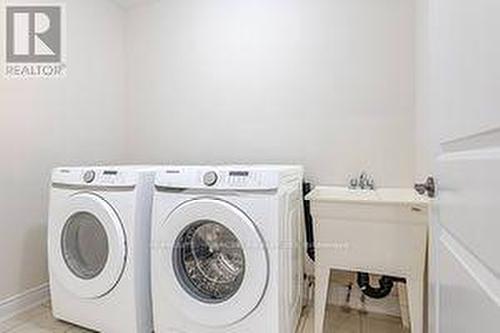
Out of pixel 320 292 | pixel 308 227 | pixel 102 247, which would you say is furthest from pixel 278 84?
pixel 102 247

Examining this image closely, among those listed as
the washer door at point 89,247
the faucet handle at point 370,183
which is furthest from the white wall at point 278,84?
the washer door at point 89,247

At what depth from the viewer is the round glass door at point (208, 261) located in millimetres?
1524

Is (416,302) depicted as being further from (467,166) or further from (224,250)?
(467,166)

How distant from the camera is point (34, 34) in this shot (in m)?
2.08

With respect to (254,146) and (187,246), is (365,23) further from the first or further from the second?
(187,246)

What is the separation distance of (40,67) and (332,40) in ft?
5.97

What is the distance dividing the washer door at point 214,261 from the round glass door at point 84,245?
1.36 feet

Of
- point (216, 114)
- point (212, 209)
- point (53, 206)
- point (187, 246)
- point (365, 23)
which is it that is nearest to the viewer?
point (212, 209)

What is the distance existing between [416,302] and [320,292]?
0.40 metres

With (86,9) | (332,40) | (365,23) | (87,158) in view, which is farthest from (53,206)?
(365,23)

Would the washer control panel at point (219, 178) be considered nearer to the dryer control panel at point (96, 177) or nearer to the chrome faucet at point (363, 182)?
the dryer control panel at point (96, 177)

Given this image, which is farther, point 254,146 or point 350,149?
point 254,146

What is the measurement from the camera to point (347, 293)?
2086 mm

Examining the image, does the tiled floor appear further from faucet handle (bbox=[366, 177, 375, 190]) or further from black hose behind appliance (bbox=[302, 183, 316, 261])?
faucet handle (bbox=[366, 177, 375, 190])
